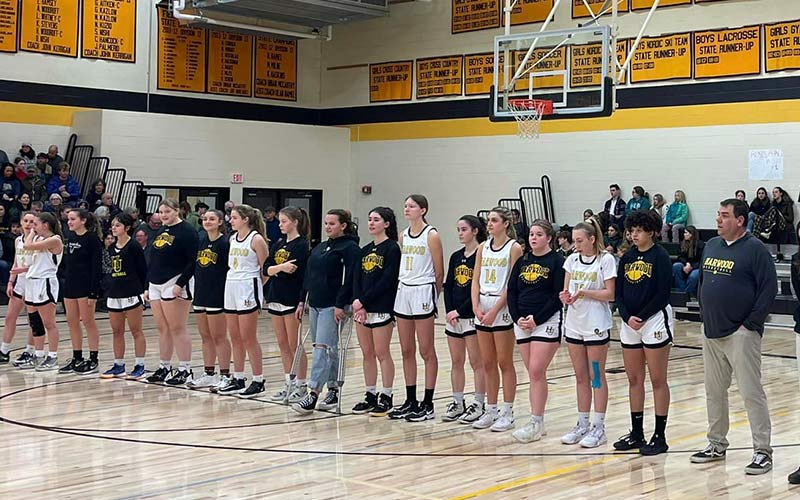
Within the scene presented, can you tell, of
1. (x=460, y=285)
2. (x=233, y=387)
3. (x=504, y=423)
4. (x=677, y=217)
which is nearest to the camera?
(x=504, y=423)

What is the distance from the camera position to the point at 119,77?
2053 centimetres

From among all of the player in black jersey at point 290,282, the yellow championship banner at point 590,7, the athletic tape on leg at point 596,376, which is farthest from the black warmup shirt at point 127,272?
the yellow championship banner at point 590,7

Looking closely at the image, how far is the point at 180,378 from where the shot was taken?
9.72 meters

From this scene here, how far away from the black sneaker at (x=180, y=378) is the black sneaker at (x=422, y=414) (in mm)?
2631

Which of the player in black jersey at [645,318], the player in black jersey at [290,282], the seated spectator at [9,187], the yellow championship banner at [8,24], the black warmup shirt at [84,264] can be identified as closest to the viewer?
the player in black jersey at [645,318]

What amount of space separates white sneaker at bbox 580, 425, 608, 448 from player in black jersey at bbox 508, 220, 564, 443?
1.23 ft

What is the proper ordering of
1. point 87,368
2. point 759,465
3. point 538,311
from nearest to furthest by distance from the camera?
point 759,465, point 538,311, point 87,368

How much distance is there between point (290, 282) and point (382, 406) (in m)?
1.37

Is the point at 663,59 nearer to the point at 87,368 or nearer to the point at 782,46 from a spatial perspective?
the point at 782,46

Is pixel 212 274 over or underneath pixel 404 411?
over

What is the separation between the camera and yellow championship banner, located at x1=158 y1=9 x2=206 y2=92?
21109 mm

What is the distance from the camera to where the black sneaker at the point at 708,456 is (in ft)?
22.4

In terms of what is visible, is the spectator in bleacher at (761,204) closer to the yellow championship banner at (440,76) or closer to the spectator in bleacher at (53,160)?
the yellow championship banner at (440,76)

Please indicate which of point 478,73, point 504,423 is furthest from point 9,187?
point 504,423
